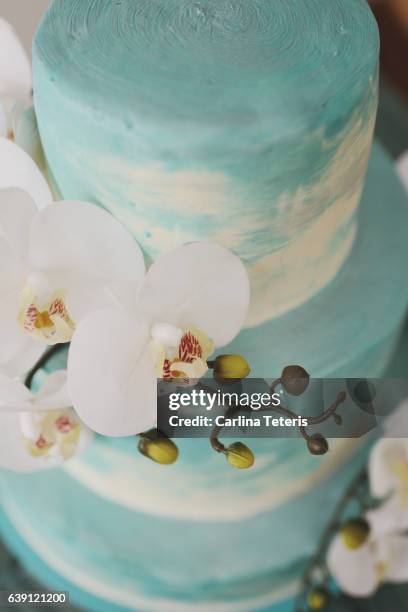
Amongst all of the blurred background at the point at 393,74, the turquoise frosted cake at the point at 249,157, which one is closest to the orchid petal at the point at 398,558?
the turquoise frosted cake at the point at 249,157

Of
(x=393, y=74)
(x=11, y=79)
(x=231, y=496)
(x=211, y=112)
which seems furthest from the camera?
(x=393, y=74)

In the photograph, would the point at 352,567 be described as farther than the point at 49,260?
Yes

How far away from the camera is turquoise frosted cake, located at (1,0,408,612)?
46 cm

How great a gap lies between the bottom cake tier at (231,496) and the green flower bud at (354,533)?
0.10ft

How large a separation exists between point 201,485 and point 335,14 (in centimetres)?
43

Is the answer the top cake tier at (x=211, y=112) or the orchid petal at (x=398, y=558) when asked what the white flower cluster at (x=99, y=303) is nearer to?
the top cake tier at (x=211, y=112)

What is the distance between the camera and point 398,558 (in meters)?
0.83

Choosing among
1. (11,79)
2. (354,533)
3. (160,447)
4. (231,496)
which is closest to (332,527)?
(354,533)

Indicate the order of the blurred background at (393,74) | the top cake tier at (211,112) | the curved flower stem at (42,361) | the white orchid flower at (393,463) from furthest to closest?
the blurred background at (393,74) < the white orchid flower at (393,463) < the curved flower stem at (42,361) < the top cake tier at (211,112)

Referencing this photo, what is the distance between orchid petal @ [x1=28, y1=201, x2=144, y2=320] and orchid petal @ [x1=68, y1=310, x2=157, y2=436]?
0.02m

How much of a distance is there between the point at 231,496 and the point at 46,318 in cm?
33

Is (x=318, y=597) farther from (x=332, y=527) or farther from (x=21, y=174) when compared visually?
(x=21, y=174)

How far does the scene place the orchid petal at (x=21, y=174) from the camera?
0.51m

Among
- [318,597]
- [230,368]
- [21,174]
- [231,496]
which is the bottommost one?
Result: [318,597]
